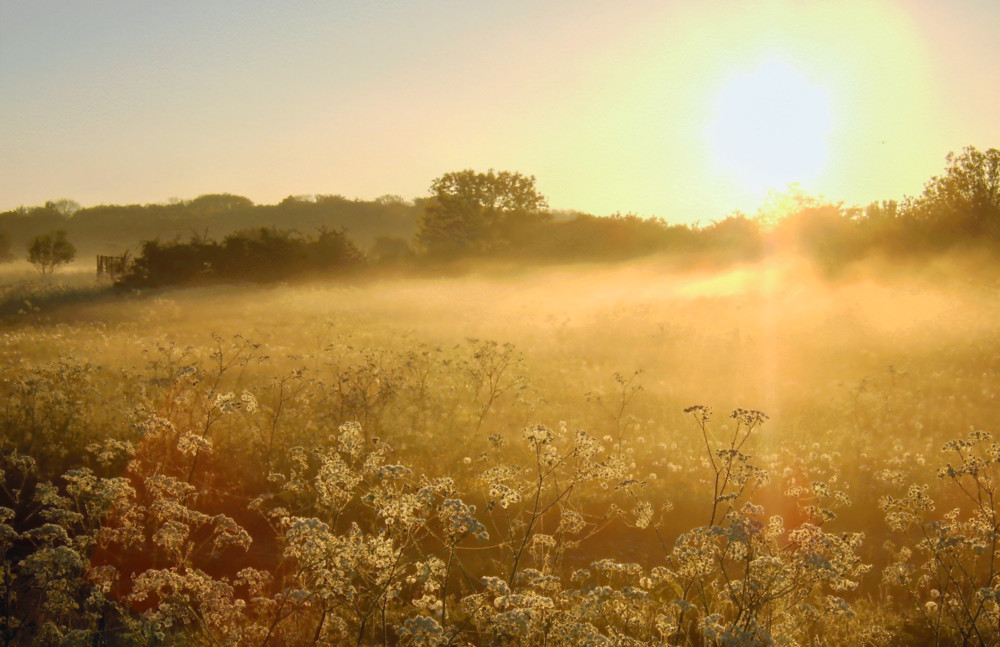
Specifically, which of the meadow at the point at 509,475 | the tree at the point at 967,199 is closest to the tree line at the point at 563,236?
the tree at the point at 967,199

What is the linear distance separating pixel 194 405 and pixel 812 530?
8987 millimetres

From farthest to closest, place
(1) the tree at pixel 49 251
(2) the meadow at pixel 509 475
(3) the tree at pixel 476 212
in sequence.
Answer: (3) the tree at pixel 476 212 → (1) the tree at pixel 49 251 → (2) the meadow at pixel 509 475

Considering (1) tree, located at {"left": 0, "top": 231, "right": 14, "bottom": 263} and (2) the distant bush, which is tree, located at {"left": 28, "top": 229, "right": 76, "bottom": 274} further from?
(1) tree, located at {"left": 0, "top": 231, "right": 14, "bottom": 263}

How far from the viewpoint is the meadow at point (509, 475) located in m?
4.98

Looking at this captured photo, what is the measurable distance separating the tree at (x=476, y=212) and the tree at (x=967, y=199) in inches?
1170

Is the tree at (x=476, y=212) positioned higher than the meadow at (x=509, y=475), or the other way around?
the tree at (x=476, y=212)

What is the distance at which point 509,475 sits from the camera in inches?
222

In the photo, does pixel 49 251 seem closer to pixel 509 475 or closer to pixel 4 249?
pixel 4 249

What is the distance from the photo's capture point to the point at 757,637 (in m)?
3.92

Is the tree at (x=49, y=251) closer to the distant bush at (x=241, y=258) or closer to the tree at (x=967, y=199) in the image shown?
the distant bush at (x=241, y=258)

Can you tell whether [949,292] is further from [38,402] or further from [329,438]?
[38,402]

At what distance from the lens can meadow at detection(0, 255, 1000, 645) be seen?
498cm

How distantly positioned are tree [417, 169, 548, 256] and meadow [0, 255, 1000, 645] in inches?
1159

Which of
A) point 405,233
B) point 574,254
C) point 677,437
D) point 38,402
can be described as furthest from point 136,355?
point 405,233
